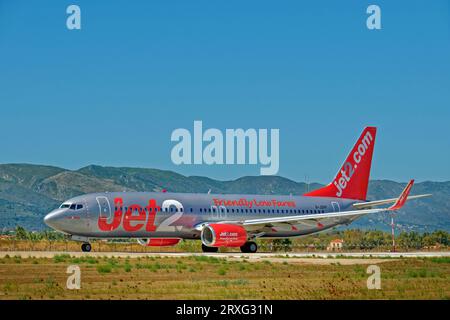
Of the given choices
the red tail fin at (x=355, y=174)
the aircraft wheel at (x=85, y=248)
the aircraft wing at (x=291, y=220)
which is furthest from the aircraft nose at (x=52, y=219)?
the red tail fin at (x=355, y=174)

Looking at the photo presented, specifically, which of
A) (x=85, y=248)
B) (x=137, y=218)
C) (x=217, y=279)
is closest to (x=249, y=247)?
(x=137, y=218)

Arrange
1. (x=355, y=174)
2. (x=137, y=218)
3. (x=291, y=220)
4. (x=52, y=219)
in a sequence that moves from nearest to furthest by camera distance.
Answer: (x=52, y=219) < (x=137, y=218) < (x=291, y=220) < (x=355, y=174)

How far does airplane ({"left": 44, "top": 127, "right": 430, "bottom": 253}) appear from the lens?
60.8 metres

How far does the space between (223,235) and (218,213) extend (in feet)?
15.5

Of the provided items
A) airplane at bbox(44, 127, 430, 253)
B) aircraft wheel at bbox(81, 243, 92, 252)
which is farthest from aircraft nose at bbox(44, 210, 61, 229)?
aircraft wheel at bbox(81, 243, 92, 252)

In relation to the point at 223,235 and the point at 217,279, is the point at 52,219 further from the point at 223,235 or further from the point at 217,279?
the point at 217,279

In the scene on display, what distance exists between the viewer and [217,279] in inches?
1524

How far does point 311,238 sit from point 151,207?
4286 cm

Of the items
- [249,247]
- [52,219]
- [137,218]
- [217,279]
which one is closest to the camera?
[217,279]

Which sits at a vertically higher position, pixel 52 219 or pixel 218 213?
pixel 218 213

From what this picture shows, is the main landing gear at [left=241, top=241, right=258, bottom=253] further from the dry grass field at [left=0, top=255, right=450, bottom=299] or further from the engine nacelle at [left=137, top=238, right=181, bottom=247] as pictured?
the dry grass field at [left=0, top=255, right=450, bottom=299]
